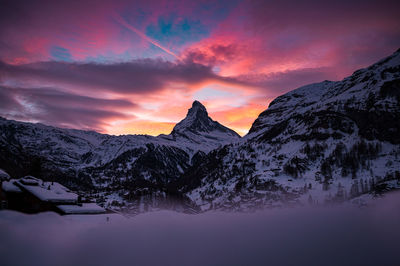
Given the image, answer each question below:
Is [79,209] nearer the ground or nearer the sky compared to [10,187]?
nearer the ground

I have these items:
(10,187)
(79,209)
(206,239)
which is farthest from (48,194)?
(206,239)

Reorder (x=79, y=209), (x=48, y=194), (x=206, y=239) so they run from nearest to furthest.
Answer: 1. (x=206, y=239)
2. (x=79, y=209)
3. (x=48, y=194)

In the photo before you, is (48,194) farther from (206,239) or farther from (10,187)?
(206,239)

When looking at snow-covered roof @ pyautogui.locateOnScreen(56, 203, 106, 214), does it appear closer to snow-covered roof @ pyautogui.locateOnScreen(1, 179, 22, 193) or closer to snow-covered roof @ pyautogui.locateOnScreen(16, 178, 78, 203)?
snow-covered roof @ pyautogui.locateOnScreen(16, 178, 78, 203)

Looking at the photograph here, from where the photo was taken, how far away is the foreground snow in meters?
14.5

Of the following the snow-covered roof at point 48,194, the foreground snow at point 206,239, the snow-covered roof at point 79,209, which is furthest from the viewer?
the snow-covered roof at point 48,194

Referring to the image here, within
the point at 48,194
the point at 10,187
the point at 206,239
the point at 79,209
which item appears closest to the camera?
the point at 206,239

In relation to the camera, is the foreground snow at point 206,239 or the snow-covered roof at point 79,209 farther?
the snow-covered roof at point 79,209

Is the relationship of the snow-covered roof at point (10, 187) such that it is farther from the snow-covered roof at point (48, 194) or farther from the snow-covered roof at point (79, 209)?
the snow-covered roof at point (79, 209)

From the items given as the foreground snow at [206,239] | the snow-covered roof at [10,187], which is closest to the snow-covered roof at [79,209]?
the snow-covered roof at [10,187]

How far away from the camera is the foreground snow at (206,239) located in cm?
1452

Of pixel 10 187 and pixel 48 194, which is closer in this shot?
pixel 10 187

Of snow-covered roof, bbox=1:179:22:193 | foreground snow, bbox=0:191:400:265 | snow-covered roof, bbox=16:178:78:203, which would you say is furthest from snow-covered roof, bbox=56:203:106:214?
foreground snow, bbox=0:191:400:265

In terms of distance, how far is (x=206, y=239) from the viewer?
16328 mm
